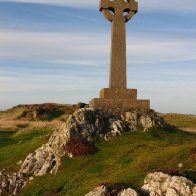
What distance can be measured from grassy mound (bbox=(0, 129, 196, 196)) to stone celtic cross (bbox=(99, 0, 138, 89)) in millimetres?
6798

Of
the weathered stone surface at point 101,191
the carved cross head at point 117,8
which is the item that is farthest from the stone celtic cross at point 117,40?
the weathered stone surface at point 101,191

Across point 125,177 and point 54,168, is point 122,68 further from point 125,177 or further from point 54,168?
point 125,177

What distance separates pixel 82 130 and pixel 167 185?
1702 centimetres

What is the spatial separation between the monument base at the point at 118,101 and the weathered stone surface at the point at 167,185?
19.6 metres

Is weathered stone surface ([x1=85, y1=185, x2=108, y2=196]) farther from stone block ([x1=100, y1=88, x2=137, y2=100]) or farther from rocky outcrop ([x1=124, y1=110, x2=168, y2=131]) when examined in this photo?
stone block ([x1=100, y1=88, x2=137, y2=100])

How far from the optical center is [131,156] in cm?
3394

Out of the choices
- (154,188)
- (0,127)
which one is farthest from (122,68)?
(0,127)

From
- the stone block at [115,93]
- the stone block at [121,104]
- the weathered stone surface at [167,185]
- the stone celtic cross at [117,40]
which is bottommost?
the weathered stone surface at [167,185]

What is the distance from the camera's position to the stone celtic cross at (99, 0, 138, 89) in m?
43.3

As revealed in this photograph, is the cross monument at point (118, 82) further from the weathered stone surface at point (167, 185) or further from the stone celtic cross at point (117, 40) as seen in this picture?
the weathered stone surface at point (167, 185)

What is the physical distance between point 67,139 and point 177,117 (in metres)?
83.5

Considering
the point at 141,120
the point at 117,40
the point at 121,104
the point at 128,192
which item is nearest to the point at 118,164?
the point at 141,120

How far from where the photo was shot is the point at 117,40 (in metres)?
43.5

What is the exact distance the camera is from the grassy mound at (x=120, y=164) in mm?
28381
